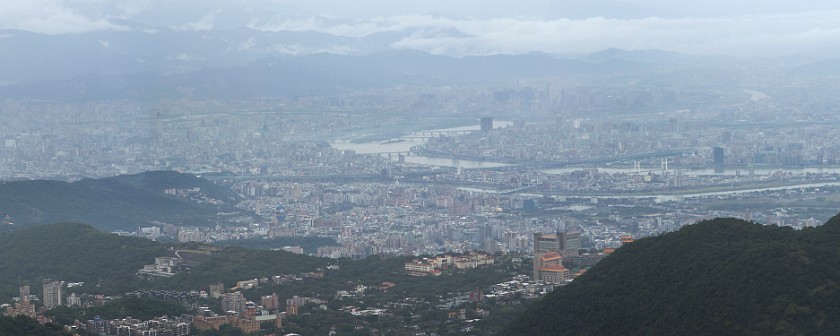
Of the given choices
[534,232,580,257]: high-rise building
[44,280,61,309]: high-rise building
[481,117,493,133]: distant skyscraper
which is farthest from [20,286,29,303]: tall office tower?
[481,117,493,133]: distant skyscraper

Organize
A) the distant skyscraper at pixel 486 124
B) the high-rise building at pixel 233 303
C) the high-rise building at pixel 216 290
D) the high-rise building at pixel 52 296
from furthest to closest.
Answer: the distant skyscraper at pixel 486 124
the high-rise building at pixel 216 290
the high-rise building at pixel 52 296
the high-rise building at pixel 233 303

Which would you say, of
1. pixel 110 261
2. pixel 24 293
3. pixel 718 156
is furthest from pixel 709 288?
pixel 718 156

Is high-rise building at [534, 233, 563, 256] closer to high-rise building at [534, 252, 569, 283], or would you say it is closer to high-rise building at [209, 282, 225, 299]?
high-rise building at [534, 252, 569, 283]

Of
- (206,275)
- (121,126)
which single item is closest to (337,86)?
(121,126)

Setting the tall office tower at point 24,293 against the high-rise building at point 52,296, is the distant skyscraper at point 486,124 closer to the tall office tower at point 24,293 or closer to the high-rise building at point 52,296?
the high-rise building at point 52,296

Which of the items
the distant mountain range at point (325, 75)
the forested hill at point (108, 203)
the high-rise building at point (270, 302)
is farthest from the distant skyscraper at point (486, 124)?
the high-rise building at point (270, 302)

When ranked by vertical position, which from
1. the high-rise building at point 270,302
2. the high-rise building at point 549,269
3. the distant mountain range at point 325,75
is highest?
the distant mountain range at point 325,75
